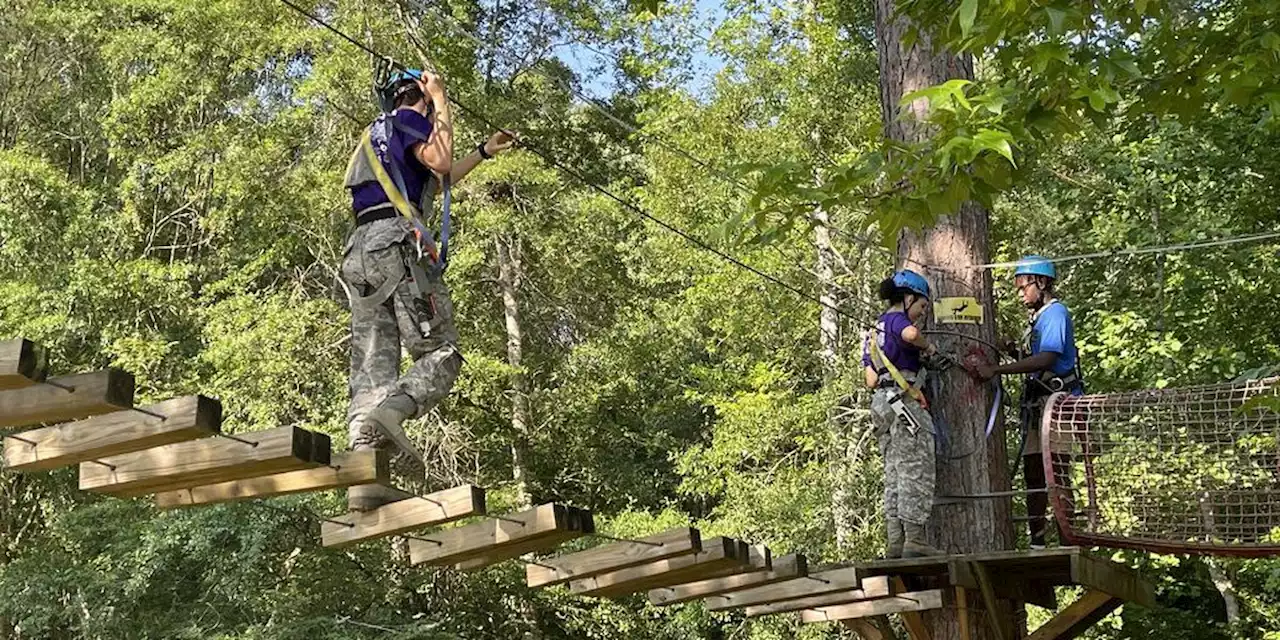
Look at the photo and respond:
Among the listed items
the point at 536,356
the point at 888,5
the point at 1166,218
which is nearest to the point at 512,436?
the point at 536,356

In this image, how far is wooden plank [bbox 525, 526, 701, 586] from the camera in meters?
4.49

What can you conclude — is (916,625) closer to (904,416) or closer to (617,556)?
(904,416)

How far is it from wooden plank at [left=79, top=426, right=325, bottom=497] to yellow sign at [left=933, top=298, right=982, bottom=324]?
2.97 meters

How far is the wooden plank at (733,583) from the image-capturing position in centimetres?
494

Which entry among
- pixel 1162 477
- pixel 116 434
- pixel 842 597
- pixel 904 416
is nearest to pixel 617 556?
pixel 842 597

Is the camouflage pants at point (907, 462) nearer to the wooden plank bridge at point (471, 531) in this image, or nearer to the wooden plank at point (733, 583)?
the wooden plank bridge at point (471, 531)

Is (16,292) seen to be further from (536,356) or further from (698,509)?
(698,509)

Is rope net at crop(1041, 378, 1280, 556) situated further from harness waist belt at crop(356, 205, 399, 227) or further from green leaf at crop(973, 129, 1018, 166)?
harness waist belt at crop(356, 205, 399, 227)

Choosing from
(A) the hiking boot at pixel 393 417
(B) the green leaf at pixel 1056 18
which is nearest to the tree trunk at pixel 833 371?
(A) the hiking boot at pixel 393 417

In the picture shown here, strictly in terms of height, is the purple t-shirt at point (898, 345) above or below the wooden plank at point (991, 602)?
above

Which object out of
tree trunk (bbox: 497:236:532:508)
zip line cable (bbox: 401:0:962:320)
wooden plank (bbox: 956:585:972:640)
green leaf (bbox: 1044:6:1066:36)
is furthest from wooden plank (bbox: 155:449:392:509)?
tree trunk (bbox: 497:236:532:508)

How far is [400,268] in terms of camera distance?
158 inches

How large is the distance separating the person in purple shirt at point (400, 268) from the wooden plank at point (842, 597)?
77.0 inches

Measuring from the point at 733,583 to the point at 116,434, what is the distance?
8.56ft
